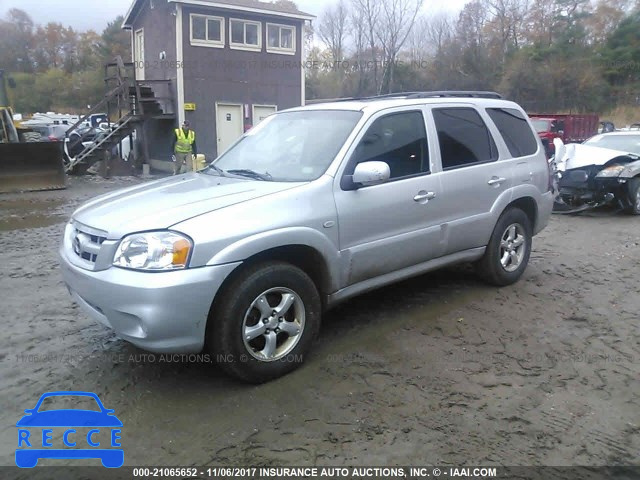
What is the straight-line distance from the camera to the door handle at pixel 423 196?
4486mm

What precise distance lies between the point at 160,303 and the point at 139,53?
24516mm

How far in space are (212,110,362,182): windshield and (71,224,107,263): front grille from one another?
1276 mm

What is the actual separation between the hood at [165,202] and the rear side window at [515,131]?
2.64 metres

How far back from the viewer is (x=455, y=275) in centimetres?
607

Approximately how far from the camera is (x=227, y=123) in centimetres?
2222

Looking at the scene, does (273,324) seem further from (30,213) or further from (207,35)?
(207,35)

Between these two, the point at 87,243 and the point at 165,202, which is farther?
the point at 165,202

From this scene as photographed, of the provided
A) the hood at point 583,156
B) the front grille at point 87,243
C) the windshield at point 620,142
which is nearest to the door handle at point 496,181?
the front grille at point 87,243

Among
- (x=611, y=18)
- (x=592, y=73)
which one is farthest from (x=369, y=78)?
(x=611, y=18)

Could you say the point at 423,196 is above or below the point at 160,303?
above

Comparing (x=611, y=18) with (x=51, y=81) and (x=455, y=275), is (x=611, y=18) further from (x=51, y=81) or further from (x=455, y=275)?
(x=51, y=81)

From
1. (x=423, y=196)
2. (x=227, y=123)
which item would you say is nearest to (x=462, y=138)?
(x=423, y=196)

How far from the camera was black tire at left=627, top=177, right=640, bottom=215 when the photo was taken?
1006 cm

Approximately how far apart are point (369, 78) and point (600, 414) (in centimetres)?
3244
